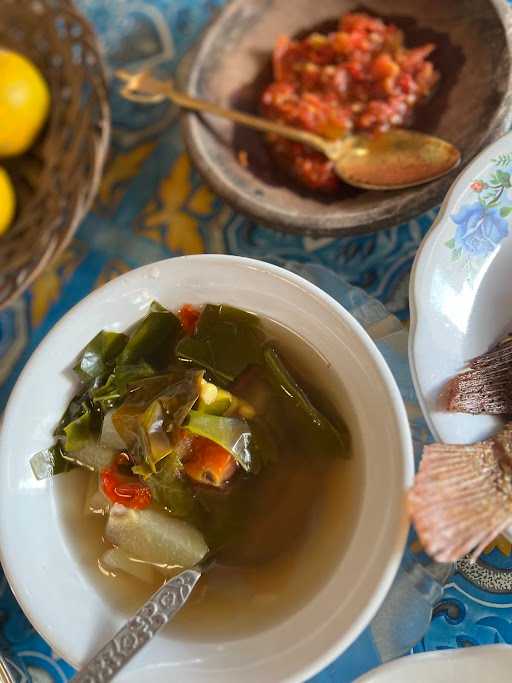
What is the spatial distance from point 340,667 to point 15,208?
3.33 feet

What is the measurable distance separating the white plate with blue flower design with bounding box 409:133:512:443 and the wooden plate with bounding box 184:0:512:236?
0.40ft

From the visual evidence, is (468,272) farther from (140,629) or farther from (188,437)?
(140,629)

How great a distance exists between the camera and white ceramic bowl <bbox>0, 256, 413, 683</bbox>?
0.85 metres

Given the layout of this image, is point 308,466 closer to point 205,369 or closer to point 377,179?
point 205,369

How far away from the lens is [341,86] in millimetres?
1364

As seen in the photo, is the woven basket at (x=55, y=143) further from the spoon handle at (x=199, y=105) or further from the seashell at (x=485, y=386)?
the seashell at (x=485, y=386)

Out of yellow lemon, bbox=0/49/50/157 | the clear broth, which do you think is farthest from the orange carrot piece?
yellow lemon, bbox=0/49/50/157

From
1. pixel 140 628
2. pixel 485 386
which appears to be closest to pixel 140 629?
pixel 140 628

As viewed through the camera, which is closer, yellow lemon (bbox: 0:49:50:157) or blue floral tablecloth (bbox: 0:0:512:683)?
blue floral tablecloth (bbox: 0:0:512:683)

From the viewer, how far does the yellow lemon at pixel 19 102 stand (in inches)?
51.7

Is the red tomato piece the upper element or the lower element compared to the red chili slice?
upper

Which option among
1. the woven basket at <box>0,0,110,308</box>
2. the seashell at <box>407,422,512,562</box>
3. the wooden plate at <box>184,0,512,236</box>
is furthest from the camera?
the woven basket at <box>0,0,110,308</box>

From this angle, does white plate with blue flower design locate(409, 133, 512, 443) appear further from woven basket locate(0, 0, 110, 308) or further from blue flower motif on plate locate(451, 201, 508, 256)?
woven basket locate(0, 0, 110, 308)

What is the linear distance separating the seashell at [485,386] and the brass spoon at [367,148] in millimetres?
352
